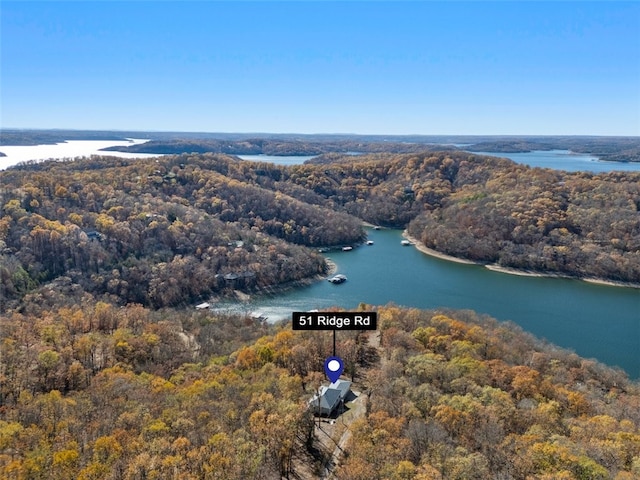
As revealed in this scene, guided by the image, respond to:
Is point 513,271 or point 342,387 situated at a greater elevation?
point 342,387

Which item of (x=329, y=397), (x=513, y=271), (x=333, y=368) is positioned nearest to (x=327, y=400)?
(x=329, y=397)

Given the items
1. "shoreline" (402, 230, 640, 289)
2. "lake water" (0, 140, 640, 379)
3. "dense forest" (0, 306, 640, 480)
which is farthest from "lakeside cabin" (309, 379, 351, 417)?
"shoreline" (402, 230, 640, 289)

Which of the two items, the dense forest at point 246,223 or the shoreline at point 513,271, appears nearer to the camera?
the dense forest at point 246,223

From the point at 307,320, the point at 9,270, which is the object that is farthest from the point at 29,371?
the point at 9,270

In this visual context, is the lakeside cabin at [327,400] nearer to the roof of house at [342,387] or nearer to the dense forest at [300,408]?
the roof of house at [342,387]

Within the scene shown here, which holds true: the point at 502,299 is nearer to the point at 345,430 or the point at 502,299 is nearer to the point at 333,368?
the point at 345,430

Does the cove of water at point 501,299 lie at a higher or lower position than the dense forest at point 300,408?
lower

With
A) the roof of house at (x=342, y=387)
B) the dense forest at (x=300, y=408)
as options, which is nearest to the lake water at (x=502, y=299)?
the dense forest at (x=300, y=408)

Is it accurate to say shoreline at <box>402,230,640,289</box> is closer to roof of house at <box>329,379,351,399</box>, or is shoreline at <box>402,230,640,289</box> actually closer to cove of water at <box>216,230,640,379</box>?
cove of water at <box>216,230,640,379</box>

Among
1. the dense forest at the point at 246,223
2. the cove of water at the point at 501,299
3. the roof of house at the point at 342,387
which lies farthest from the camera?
the dense forest at the point at 246,223
